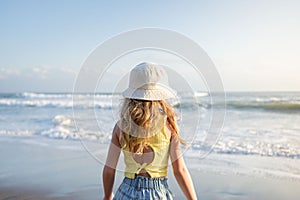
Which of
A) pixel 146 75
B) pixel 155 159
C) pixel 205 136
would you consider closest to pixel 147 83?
pixel 146 75

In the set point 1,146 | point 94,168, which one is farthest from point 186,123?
point 1,146

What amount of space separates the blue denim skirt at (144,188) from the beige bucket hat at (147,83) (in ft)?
1.63

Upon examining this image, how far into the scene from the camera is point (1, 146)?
7.16 meters

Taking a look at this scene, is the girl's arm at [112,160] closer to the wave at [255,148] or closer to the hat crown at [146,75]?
the hat crown at [146,75]

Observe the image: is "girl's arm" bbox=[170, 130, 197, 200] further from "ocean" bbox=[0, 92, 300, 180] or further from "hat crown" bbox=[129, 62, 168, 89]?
"hat crown" bbox=[129, 62, 168, 89]

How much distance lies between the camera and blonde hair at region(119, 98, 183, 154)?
2014 mm

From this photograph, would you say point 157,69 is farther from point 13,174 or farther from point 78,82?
point 13,174

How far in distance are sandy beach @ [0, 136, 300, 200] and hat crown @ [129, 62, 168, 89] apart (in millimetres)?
1511

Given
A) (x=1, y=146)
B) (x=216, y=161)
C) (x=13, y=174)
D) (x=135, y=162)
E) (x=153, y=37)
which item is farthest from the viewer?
(x=1, y=146)

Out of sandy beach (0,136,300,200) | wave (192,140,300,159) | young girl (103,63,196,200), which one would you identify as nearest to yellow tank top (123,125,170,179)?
young girl (103,63,196,200)

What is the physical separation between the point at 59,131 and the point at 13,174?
411 centimetres

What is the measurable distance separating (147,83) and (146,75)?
49mm

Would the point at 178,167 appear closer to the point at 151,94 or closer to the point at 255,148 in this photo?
the point at 151,94

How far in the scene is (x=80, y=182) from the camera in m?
4.51
